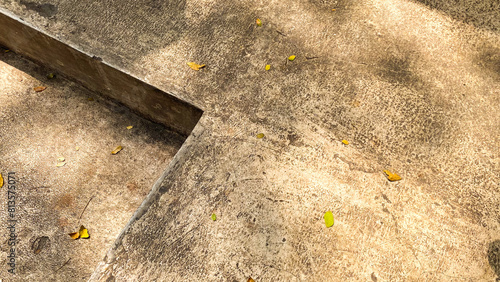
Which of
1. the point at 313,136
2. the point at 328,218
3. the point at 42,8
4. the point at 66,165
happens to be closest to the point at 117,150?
the point at 66,165

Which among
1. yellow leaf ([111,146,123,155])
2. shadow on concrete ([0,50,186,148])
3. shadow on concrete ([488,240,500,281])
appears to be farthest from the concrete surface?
yellow leaf ([111,146,123,155])

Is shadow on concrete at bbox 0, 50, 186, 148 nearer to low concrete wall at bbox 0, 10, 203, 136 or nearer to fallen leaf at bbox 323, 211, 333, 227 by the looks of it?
Answer: low concrete wall at bbox 0, 10, 203, 136

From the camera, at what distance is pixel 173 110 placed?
2342 mm

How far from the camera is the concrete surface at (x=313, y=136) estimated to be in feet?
5.79

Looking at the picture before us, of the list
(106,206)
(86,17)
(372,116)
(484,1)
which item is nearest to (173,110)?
(106,206)

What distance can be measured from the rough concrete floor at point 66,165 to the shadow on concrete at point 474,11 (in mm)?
2243

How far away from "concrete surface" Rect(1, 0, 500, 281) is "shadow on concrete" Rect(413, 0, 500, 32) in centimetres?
1

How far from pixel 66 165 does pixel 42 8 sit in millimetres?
1176

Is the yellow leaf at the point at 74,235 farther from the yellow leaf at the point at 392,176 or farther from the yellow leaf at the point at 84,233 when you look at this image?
the yellow leaf at the point at 392,176

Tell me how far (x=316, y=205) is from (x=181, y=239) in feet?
2.47

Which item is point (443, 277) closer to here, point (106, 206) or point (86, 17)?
point (106, 206)

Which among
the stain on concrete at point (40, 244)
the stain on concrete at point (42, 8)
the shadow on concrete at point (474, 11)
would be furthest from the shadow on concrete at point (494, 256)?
the stain on concrete at point (42, 8)

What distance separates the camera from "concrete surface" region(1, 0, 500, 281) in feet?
5.79

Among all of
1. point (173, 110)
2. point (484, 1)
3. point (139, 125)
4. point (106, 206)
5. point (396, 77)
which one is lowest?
point (106, 206)
